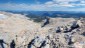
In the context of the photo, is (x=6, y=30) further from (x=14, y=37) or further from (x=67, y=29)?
(x=67, y=29)

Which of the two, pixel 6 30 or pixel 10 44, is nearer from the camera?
pixel 10 44

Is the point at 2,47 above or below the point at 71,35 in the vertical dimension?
below

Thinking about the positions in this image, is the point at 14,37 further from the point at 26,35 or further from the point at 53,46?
the point at 53,46

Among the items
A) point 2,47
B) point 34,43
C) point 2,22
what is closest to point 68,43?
point 34,43

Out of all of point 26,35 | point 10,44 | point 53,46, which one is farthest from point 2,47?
point 53,46

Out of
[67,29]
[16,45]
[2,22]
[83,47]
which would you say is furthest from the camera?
[2,22]

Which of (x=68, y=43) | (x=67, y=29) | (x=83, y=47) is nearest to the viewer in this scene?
(x=83, y=47)

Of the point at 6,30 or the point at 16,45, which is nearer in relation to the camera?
the point at 16,45

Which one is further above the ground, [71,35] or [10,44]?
[71,35]

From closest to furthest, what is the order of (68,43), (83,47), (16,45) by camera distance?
(83,47)
(68,43)
(16,45)
